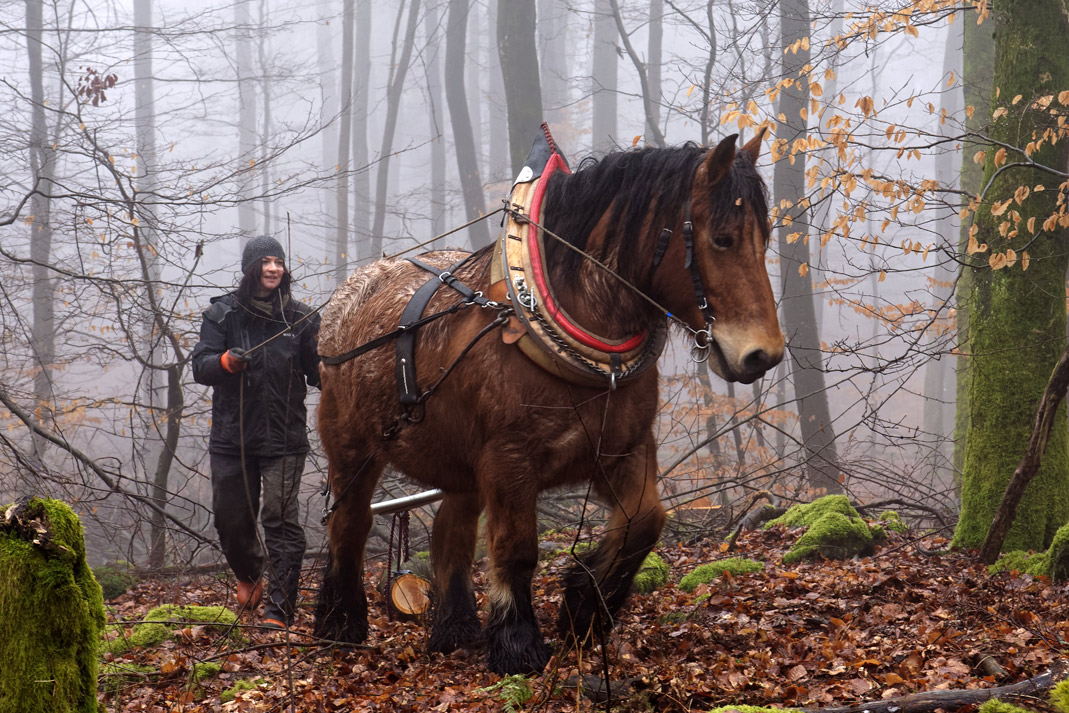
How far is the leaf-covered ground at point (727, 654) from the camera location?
3547mm

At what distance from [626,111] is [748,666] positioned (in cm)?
4525

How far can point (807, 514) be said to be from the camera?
7.32 m

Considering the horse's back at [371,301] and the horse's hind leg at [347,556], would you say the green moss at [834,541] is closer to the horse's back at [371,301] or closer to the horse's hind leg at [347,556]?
the horse's hind leg at [347,556]

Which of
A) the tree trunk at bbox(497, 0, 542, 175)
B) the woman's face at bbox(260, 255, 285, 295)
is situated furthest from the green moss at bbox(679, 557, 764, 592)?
the tree trunk at bbox(497, 0, 542, 175)

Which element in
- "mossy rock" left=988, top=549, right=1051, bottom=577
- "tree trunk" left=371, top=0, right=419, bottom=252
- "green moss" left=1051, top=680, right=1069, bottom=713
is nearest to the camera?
"green moss" left=1051, top=680, right=1069, bottom=713

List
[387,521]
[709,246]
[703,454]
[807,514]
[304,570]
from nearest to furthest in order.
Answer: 1. [709,246]
2. [807,514]
3. [304,570]
4. [387,521]
5. [703,454]

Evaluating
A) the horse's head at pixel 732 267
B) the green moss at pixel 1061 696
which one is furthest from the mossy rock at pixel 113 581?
the green moss at pixel 1061 696

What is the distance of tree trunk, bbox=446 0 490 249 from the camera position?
1616 cm

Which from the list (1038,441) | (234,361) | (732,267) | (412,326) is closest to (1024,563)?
(1038,441)

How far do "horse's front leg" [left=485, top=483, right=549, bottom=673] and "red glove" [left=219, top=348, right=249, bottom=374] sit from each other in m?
2.56

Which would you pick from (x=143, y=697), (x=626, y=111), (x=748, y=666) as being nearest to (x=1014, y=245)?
(x=748, y=666)

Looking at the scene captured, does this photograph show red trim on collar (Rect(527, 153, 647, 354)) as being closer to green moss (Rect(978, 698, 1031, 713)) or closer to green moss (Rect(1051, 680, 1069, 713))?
green moss (Rect(978, 698, 1031, 713))

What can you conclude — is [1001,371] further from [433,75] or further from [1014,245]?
[433,75]

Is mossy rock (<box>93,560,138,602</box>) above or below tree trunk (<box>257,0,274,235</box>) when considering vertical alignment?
below
